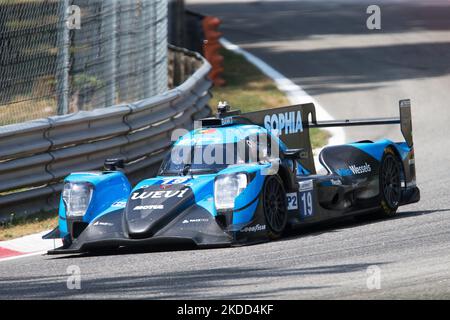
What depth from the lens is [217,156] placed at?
1119cm

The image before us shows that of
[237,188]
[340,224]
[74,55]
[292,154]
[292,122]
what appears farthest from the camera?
[74,55]

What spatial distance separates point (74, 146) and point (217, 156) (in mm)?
2936

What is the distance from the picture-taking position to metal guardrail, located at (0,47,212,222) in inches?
498

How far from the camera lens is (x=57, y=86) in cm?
1361

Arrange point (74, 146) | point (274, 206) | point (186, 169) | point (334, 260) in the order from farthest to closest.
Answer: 1. point (74, 146)
2. point (186, 169)
3. point (274, 206)
4. point (334, 260)

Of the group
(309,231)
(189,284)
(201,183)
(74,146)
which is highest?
(74,146)

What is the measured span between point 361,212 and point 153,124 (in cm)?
426

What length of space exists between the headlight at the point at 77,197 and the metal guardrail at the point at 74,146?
1501mm

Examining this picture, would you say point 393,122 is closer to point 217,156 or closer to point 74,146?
point 217,156

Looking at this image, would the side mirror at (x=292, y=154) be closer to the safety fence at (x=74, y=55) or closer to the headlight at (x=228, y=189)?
the headlight at (x=228, y=189)

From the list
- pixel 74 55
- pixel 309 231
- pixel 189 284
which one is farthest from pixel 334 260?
pixel 74 55

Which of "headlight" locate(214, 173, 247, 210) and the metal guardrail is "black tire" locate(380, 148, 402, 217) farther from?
the metal guardrail

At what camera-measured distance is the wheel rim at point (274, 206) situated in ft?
34.9
